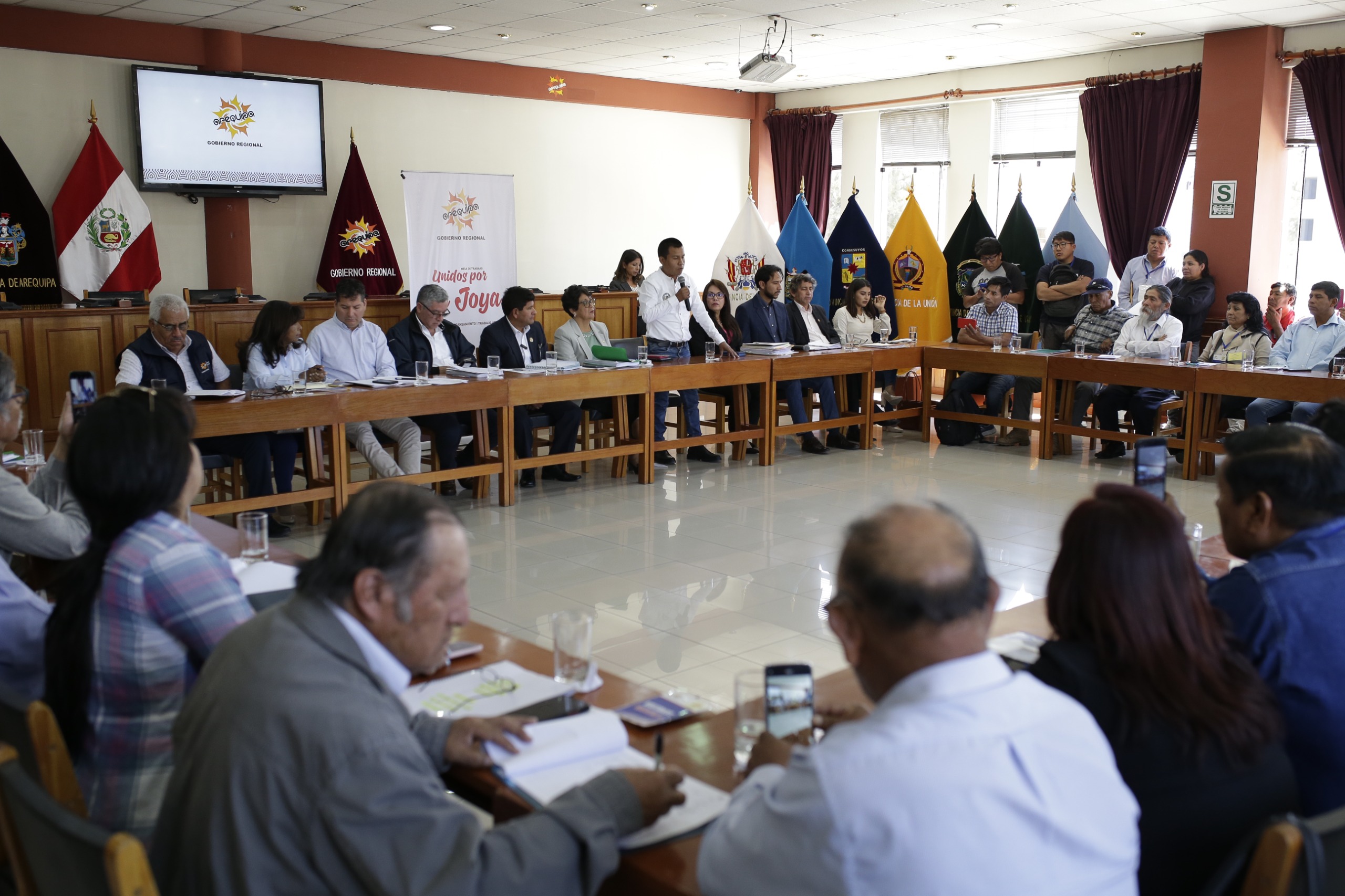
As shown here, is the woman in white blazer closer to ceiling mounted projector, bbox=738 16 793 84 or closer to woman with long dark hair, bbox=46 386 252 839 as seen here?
ceiling mounted projector, bbox=738 16 793 84

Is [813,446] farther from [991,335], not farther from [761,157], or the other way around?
[761,157]

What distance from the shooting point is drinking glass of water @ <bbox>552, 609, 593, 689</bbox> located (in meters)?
2.03

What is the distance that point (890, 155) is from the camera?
38.5ft

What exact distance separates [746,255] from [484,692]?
8.52 metres

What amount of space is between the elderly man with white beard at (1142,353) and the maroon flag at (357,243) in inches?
219

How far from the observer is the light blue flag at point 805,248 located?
10.3 metres

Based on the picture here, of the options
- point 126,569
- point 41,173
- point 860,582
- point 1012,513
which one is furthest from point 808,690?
point 41,173

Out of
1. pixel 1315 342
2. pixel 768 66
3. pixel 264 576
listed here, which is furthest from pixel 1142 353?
pixel 264 576

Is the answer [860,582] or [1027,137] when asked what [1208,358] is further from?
[860,582]

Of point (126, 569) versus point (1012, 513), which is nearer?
point (126, 569)

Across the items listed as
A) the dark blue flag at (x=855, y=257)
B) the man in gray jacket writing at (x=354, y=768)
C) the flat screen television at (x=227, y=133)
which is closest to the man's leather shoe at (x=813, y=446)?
the dark blue flag at (x=855, y=257)

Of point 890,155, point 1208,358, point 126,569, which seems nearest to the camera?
point 126,569

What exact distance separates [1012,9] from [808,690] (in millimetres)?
7371

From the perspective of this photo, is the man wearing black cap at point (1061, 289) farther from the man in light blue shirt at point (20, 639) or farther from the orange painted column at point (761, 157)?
the man in light blue shirt at point (20, 639)
